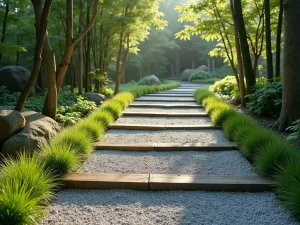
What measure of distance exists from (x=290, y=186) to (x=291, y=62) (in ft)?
8.77

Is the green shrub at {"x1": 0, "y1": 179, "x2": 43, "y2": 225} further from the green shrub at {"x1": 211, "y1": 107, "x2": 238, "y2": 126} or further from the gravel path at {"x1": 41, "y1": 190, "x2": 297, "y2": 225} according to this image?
the green shrub at {"x1": 211, "y1": 107, "x2": 238, "y2": 126}

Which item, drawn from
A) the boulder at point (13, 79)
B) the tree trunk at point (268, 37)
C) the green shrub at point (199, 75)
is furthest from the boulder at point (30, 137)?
the green shrub at point (199, 75)

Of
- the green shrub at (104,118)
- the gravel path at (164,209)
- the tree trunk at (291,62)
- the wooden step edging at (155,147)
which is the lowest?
the gravel path at (164,209)

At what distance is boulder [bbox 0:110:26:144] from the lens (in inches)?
133

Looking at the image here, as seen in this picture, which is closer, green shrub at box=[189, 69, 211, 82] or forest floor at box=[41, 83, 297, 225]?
forest floor at box=[41, 83, 297, 225]

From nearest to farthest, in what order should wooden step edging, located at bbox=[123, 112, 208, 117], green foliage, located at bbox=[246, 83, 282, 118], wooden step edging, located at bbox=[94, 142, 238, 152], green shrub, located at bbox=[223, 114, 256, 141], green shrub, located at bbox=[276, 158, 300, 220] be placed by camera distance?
green shrub, located at bbox=[276, 158, 300, 220], wooden step edging, located at bbox=[94, 142, 238, 152], green shrub, located at bbox=[223, 114, 256, 141], green foliage, located at bbox=[246, 83, 282, 118], wooden step edging, located at bbox=[123, 112, 208, 117]

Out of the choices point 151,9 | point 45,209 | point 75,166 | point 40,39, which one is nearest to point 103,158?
point 75,166

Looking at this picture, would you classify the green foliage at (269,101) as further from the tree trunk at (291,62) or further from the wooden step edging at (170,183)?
the wooden step edging at (170,183)

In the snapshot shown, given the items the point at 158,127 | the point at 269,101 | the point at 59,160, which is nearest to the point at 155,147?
the point at 158,127

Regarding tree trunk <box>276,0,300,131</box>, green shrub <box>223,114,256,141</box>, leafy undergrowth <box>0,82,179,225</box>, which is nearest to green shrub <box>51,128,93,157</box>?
leafy undergrowth <box>0,82,179,225</box>

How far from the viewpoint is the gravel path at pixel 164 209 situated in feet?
6.75

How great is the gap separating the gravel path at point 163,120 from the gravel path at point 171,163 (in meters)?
1.80

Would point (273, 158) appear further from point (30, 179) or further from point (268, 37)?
point (268, 37)

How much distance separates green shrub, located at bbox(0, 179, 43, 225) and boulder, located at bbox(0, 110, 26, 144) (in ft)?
5.03
